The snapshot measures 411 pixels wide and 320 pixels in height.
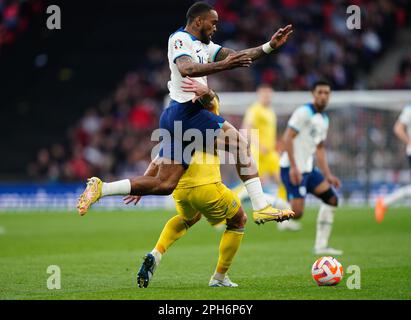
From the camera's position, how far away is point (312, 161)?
1349 centimetres

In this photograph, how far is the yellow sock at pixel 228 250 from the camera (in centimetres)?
903

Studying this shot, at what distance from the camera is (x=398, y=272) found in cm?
1000

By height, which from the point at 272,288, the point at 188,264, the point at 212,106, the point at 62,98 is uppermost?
the point at 62,98

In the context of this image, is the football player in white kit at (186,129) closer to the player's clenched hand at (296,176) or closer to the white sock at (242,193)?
the player's clenched hand at (296,176)

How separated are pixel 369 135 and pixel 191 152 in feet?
52.8

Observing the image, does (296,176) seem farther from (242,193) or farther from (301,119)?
(242,193)

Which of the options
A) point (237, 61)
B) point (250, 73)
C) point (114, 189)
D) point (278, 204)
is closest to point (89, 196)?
point (114, 189)

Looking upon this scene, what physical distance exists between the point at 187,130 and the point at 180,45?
2.71ft

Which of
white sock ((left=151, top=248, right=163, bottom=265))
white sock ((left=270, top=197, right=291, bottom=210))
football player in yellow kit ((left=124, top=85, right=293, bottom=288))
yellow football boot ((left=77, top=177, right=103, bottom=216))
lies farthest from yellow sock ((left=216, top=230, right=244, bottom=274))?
white sock ((left=270, top=197, right=291, bottom=210))

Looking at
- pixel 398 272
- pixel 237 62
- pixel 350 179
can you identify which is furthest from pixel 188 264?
pixel 350 179

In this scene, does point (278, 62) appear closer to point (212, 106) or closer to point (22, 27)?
point (22, 27)

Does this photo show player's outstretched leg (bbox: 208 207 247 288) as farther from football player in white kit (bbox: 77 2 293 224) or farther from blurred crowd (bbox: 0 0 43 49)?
blurred crowd (bbox: 0 0 43 49)

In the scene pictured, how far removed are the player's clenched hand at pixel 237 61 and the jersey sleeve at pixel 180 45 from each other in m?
0.52

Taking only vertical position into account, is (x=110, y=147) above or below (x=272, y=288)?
above
